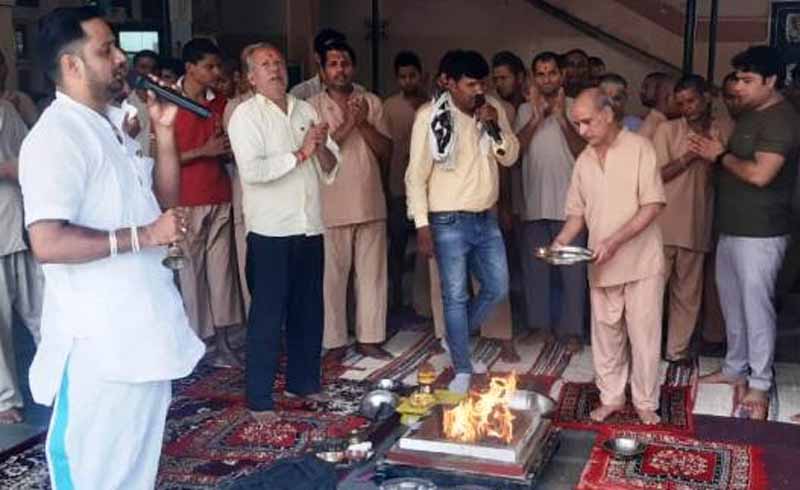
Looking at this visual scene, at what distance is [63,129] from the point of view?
290 centimetres

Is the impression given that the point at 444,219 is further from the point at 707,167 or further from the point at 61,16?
the point at 61,16

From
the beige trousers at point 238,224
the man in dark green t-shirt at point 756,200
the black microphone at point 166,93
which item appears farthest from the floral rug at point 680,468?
the beige trousers at point 238,224

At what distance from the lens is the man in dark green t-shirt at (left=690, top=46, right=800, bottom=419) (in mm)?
4910

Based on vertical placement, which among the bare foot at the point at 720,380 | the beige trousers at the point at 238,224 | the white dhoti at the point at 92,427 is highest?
the beige trousers at the point at 238,224

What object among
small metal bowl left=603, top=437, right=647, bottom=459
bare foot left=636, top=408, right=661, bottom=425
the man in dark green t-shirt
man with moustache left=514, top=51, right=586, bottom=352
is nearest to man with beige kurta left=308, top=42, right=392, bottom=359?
man with moustache left=514, top=51, right=586, bottom=352

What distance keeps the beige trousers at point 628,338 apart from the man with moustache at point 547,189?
109 centimetres

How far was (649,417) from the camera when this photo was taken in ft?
15.9

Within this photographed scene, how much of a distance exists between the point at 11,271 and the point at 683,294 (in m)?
3.90

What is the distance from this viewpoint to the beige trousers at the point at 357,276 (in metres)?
6.00

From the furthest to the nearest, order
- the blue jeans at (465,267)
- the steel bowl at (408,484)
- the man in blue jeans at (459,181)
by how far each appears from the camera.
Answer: the blue jeans at (465,267) < the man in blue jeans at (459,181) < the steel bowl at (408,484)

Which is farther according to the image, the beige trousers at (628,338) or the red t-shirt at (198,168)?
the red t-shirt at (198,168)

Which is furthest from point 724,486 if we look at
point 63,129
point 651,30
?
point 651,30

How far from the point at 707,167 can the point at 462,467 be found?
9.04 ft

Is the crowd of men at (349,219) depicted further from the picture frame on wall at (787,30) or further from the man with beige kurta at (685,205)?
the picture frame on wall at (787,30)
